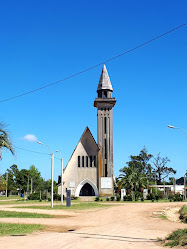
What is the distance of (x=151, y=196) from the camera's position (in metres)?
55.5

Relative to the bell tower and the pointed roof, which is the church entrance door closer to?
the bell tower

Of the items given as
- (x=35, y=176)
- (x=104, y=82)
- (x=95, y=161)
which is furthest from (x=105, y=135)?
(x=35, y=176)

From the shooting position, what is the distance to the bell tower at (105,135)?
206ft

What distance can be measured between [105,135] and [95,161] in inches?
229

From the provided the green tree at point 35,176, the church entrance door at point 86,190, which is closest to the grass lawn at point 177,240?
the church entrance door at point 86,190

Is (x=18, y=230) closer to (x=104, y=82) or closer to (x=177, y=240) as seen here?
(x=177, y=240)

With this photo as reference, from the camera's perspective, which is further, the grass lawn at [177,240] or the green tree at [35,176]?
the green tree at [35,176]

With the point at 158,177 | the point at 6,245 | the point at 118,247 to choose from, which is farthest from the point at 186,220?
the point at 158,177

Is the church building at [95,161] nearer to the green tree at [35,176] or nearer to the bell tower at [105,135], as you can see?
the bell tower at [105,135]

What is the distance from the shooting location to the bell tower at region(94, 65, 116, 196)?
6266cm

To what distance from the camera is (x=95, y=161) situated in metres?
64.4

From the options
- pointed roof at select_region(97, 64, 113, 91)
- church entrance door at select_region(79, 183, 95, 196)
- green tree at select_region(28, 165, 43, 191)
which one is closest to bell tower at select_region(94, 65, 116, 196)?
pointed roof at select_region(97, 64, 113, 91)

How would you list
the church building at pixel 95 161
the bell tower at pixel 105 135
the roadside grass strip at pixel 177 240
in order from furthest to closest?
1. the church building at pixel 95 161
2. the bell tower at pixel 105 135
3. the roadside grass strip at pixel 177 240

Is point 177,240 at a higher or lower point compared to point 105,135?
lower
